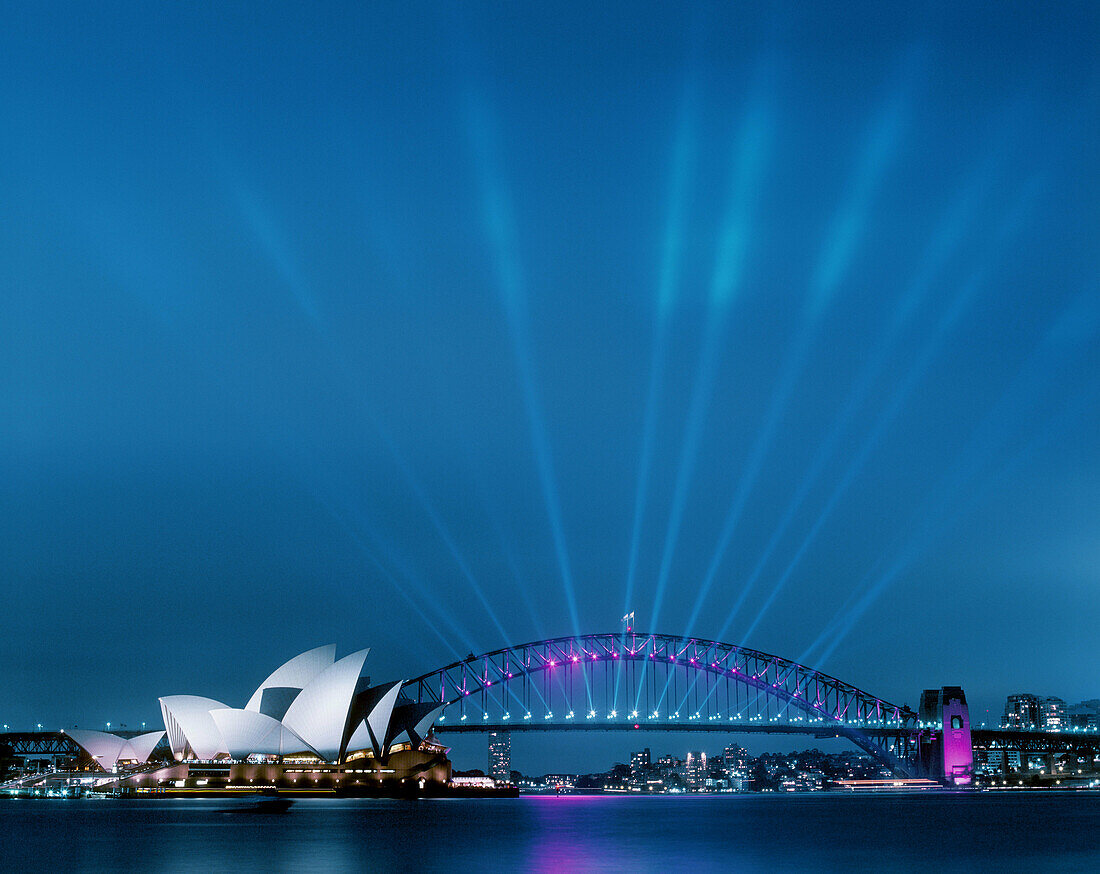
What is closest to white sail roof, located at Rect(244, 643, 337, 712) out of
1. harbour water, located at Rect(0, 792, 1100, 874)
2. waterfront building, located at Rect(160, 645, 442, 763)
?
waterfront building, located at Rect(160, 645, 442, 763)

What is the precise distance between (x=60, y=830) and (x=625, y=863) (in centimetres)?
4712

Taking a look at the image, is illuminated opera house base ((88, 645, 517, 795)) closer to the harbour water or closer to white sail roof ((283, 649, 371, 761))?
white sail roof ((283, 649, 371, 761))

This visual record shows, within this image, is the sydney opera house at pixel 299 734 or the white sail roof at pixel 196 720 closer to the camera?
the sydney opera house at pixel 299 734

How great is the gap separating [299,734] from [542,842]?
86329 mm

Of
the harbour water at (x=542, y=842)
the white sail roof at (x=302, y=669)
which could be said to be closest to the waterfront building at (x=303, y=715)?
the white sail roof at (x=302, y=669)

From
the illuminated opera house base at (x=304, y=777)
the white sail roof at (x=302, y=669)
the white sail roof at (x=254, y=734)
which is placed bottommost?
the illuminated opera house base at (x=304, y=777)

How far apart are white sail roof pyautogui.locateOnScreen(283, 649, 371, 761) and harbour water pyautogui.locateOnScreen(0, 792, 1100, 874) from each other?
31.3 m

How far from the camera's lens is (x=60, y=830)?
8506 centimetres

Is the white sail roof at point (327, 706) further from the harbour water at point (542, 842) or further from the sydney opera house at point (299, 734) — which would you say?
the harbour water at point (542, 842)

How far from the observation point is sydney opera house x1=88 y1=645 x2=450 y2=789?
152500 millimetres

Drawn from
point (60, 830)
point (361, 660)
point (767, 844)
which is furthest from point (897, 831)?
point (361, 660)

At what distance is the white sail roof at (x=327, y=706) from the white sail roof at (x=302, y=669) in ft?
9.62

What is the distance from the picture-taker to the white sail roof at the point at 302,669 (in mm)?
154000

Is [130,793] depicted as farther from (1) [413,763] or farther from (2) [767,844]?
(2) [767,844]
